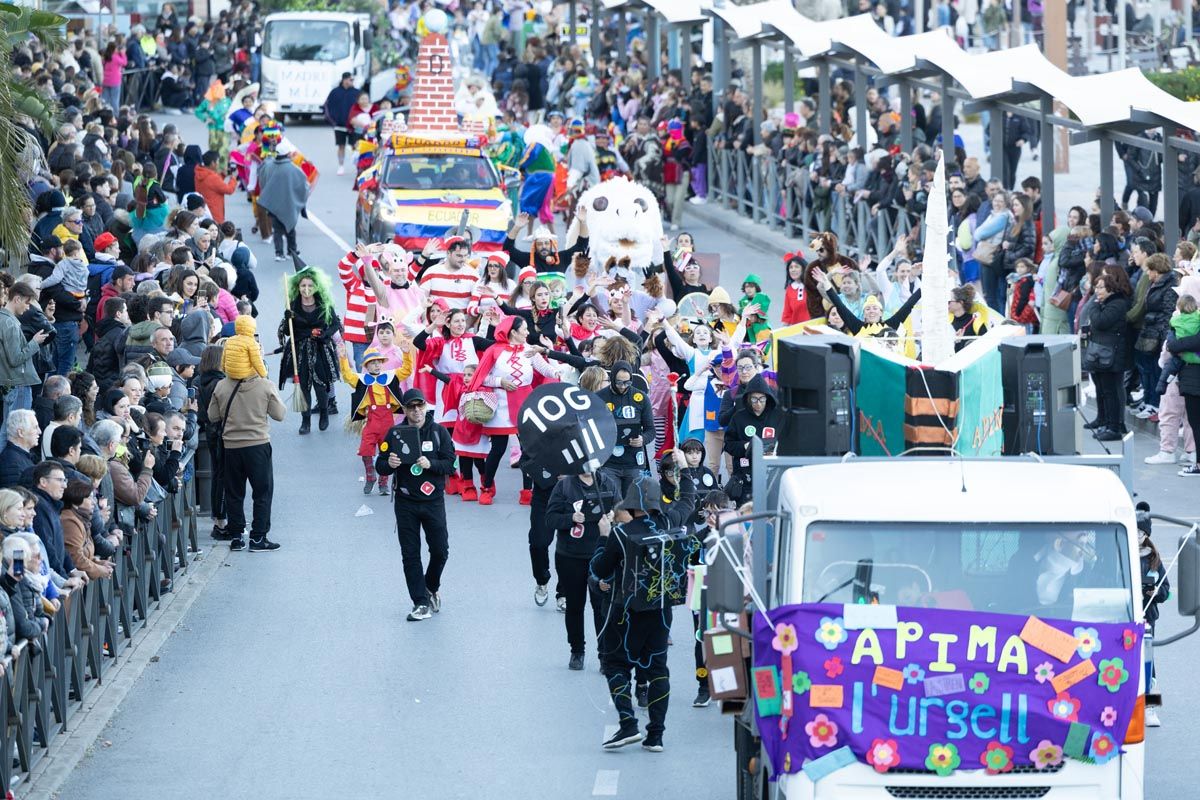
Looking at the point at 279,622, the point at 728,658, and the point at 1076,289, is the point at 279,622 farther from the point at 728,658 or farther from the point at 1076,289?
the point at 1076,289

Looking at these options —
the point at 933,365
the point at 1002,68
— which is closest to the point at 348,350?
the point at 1002,68

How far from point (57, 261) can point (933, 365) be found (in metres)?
12.1

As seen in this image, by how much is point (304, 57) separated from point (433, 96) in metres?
16.4

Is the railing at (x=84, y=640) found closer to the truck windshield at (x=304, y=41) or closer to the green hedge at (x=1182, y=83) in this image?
the green hedge at (x=1182, y=83)

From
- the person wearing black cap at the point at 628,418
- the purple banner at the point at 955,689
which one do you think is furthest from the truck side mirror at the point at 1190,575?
the person wearing black cap at the point at 628,418

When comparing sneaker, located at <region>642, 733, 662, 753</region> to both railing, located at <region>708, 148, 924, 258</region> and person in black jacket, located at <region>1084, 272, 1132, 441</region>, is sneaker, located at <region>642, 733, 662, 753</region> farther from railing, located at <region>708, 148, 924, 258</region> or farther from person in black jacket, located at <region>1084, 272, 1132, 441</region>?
railing, located at <region>708, 148, 924, 258</region>

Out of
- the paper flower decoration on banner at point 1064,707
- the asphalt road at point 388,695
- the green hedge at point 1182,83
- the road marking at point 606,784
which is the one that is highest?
the green hedge at point 1182,83

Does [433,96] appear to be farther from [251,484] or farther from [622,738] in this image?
[622,738]

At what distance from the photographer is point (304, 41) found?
46062 mm

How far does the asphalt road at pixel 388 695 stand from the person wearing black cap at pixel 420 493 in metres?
0.35

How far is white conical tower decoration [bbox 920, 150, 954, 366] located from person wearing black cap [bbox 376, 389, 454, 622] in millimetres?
4257

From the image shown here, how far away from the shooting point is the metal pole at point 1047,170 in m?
24.9

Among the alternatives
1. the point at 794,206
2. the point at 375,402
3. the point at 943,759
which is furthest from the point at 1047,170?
the point at 943,759

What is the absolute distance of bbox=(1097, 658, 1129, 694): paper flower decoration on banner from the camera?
9625 mm
